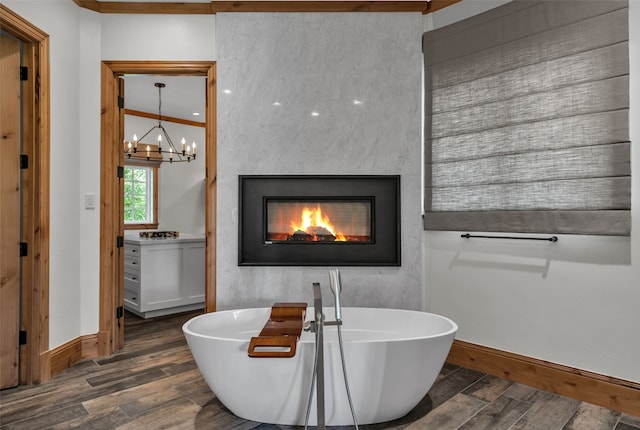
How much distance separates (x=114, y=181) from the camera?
9.80ft

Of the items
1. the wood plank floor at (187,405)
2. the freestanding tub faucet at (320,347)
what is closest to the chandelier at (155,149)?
the wood plank floor at (187,405)

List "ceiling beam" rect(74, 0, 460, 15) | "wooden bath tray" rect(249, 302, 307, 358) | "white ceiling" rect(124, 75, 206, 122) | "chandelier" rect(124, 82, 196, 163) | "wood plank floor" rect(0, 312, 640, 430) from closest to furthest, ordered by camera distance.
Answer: "wooden bath tray" rect(249, 302, 307, 358)
"wood plank floor" rect(0, 312, 640, 430)
"ceiling beam" rect(74, 0, 460, 15)
"white ceiling" rect(124, 75, 206, 122)
"chandelier" rect(124, 82, 196, 163)

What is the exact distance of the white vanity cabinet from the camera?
3916 millimetres

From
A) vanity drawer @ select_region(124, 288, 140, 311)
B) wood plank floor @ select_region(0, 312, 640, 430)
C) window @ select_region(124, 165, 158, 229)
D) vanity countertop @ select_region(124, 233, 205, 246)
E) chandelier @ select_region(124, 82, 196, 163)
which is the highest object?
chandelier @ select_region(124, 82, 196, 163)

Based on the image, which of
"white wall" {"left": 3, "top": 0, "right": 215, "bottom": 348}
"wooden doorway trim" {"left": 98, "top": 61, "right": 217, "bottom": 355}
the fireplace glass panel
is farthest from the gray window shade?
"white wall" {"left": 3, "top": 0, "right": 215, "bottom": 348}

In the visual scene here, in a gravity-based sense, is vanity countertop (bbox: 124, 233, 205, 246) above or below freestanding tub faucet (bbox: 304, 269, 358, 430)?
above

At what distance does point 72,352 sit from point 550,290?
316 centimetres

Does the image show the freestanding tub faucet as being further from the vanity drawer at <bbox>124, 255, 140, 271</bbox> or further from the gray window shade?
the vanity drawer at <bbox>124, 255, 140, 271</bbox>

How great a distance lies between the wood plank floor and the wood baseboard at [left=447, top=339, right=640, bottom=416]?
56mm

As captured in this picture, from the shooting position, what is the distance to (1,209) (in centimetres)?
237

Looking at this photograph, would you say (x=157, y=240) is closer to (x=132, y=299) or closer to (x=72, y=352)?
(x=132, y=299)

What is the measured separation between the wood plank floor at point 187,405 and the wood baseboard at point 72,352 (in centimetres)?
6

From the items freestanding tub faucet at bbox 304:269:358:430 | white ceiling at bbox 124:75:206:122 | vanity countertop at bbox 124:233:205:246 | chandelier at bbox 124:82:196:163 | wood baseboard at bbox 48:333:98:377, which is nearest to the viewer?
freestanding tub faucet at bbox 304:269:358:430

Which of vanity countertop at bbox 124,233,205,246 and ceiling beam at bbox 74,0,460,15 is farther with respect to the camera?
vanity countertop at bbox 124,233,205,246
